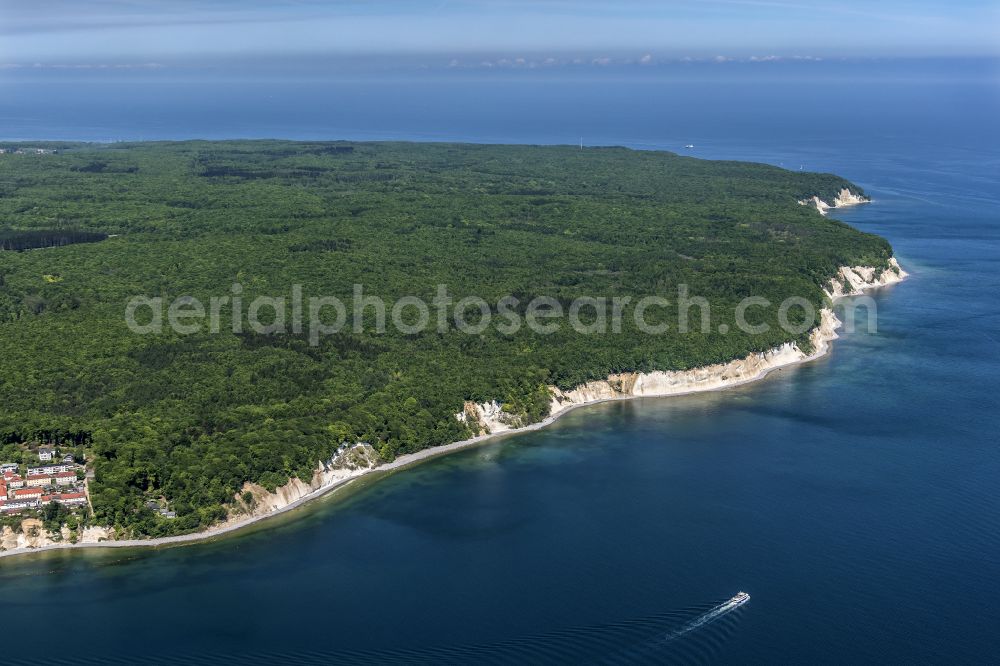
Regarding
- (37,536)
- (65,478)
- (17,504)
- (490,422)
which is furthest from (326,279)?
(37,536)

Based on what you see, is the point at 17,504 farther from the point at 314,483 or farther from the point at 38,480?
the point at 314,483

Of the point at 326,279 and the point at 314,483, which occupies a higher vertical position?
the point at 326,279

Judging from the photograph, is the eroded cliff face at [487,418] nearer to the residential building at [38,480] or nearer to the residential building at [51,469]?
the residential building at [51,469]

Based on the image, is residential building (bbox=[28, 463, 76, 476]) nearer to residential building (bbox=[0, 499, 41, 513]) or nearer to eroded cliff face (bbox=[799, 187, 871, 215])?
residential building (bbox=[0, 499, 41, 513])

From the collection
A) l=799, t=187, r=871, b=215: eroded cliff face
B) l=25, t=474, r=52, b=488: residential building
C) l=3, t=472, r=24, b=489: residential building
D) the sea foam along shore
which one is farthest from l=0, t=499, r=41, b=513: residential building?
l=799, t=187, r=871, b=215: eroded cliff face

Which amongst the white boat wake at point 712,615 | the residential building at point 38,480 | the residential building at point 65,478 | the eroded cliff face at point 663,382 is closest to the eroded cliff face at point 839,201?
the eroded cliff face at point 663,382

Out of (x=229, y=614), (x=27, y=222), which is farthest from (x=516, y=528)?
(x=27, y=222)

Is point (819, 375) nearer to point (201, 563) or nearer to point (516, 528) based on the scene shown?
point (516, 528)
